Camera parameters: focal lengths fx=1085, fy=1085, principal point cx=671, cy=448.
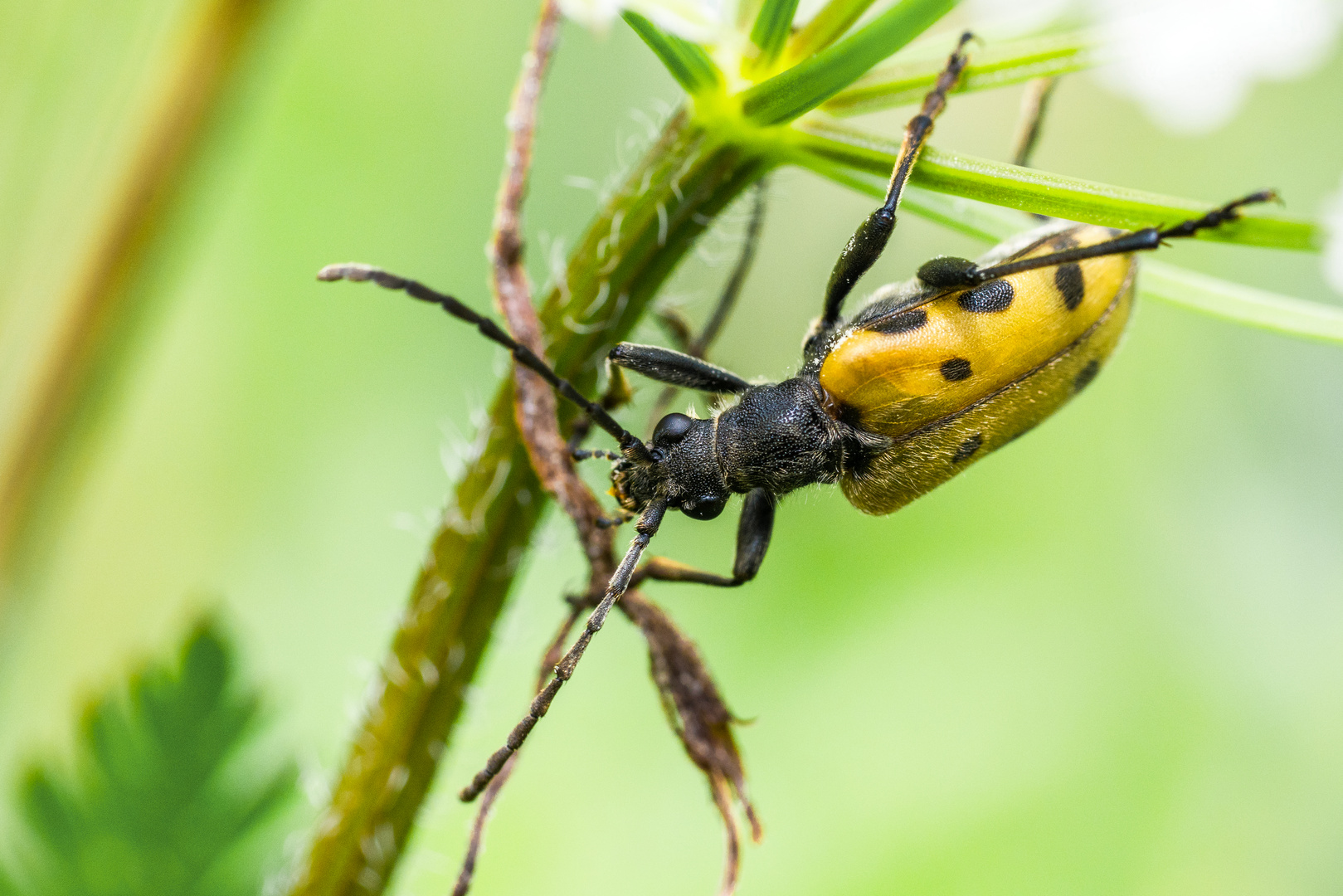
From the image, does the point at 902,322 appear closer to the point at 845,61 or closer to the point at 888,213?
the point at 888,213

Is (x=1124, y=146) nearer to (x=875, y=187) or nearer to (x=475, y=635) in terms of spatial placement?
(x=875, y=187)

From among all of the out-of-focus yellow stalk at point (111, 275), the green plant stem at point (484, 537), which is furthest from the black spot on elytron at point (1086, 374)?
the out-of-focus yellow stalk at point (111, 275)

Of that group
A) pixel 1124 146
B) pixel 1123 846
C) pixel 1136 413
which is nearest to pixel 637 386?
pixel 1123 846

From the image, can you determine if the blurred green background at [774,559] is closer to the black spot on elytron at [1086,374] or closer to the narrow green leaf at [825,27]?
the black spot on elytron at [1086,374]

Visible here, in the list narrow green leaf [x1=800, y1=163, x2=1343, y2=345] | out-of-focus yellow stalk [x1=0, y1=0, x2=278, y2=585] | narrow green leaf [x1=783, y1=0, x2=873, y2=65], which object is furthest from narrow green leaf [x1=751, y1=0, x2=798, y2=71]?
out-of-focus yellow stalk [x1=0, y1=0, x2=278, y2=585]

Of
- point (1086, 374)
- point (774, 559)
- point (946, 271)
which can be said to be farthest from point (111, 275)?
point (774, 559)
